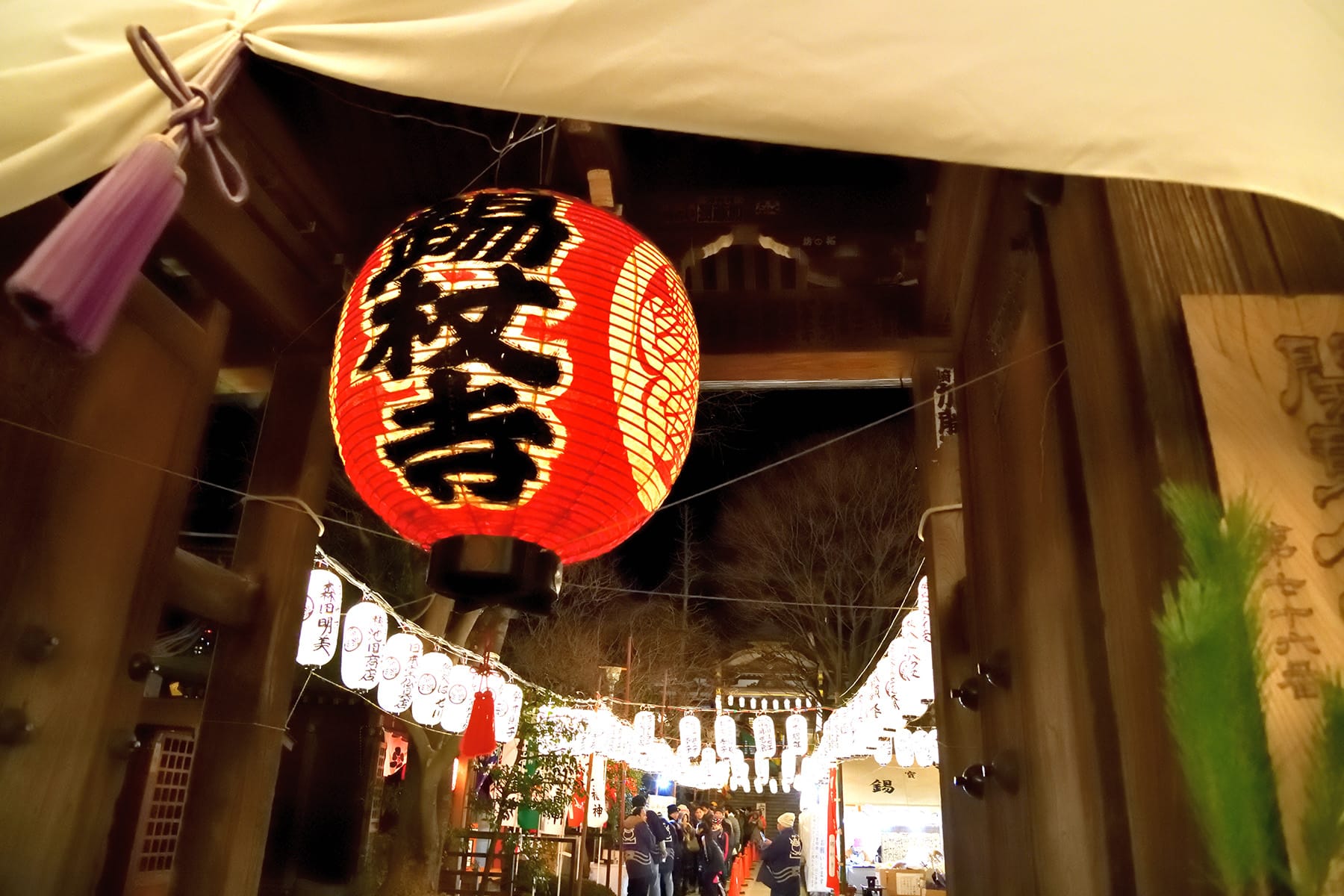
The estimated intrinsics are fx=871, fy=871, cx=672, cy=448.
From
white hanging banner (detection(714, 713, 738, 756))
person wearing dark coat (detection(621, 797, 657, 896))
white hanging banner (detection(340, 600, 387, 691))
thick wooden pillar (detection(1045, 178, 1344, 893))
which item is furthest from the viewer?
white hanging banner (detection(714, 713, 738, 756))

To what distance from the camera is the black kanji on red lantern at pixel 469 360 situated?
7.15 feet

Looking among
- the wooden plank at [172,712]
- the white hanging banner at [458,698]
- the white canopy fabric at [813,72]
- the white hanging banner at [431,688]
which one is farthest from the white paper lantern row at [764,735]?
the white canopy fabric at [813,72]

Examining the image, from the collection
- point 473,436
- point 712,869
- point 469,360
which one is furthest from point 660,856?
point 469,360

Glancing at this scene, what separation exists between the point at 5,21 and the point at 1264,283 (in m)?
2.85

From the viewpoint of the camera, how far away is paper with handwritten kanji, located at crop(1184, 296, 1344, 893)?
151cm

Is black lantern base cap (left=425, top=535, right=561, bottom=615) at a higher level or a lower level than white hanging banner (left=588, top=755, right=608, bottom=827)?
higher

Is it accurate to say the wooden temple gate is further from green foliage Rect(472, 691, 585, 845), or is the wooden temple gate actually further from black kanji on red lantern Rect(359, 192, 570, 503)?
green foliage Rect(472, 691, 585, 845)

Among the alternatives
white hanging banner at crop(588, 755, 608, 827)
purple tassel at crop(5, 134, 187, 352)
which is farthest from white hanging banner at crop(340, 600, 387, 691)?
white hanging banner at crop(588, 755, 608, 827)

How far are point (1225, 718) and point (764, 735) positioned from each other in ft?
59.7

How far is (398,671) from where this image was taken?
969 centimetres

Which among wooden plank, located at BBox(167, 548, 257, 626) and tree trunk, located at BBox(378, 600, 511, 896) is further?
tree trunk, located at BBox(378, 600, 511, 896)

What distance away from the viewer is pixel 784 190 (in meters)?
4.25

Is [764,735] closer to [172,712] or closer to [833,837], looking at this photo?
[833,837]

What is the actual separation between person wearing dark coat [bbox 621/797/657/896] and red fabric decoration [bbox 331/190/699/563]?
36.9 ft
